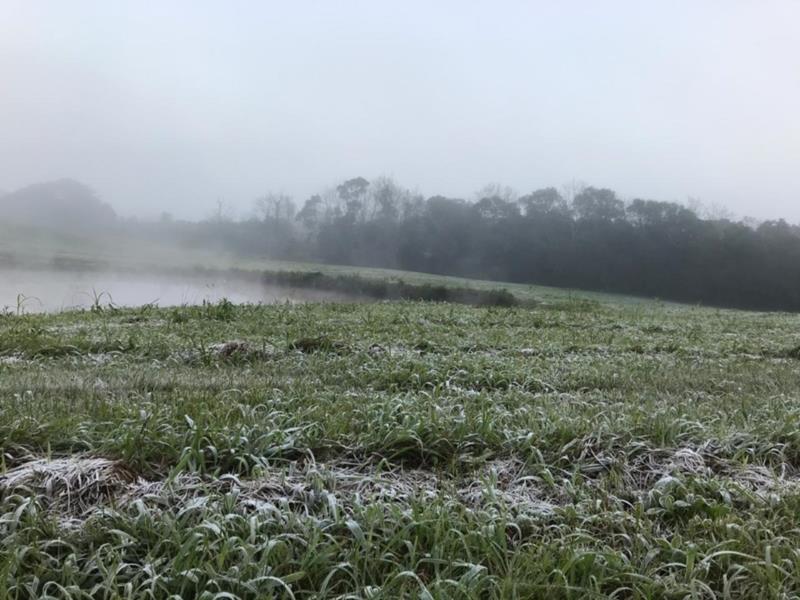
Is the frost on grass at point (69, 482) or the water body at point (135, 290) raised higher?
the frost on grass at point (69, 482)

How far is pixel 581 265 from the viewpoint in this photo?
58406mm

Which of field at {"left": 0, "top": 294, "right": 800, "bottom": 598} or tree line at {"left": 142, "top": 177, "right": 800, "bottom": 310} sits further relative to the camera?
tree line at {"left": 142, "top": 177, "right": 800, "bottom": 310}

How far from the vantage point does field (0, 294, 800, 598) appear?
5.94 ft

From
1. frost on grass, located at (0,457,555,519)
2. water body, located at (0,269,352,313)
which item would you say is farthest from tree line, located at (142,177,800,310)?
frost on grass, located at (0,457,555,519)

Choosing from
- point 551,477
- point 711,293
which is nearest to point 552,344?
point 551,477

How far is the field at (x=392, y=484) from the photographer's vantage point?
1812 millimetres

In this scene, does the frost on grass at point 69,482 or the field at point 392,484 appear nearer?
the field at point 392,484

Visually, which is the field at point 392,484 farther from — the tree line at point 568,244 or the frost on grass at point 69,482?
the tree line at point 568,244

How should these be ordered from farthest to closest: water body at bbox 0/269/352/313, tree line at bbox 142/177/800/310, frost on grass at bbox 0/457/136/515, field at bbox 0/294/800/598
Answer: tree line at bbox 142/177/800/310 < water body at bbox 0/269/352/313 < frost on grass at bbox 0/457/136/515 < field at bbox 0/294/800/598

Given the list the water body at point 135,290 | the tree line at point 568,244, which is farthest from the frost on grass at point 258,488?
the tree line at point 568,244

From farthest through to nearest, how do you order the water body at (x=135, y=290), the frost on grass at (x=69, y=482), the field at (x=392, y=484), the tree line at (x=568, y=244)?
the tree line at (x=568, y=244), the water body at (x=135, y=290), the frost on grass at (x=69, y=482), the field at (x=392, y=484)

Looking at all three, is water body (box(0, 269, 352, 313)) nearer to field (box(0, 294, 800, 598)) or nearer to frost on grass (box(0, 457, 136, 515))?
field (box(0, 294, 800, 598))

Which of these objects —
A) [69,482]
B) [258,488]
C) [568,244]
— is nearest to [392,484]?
[258,488]

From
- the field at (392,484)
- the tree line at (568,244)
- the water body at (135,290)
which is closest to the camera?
the field at (392,484)
